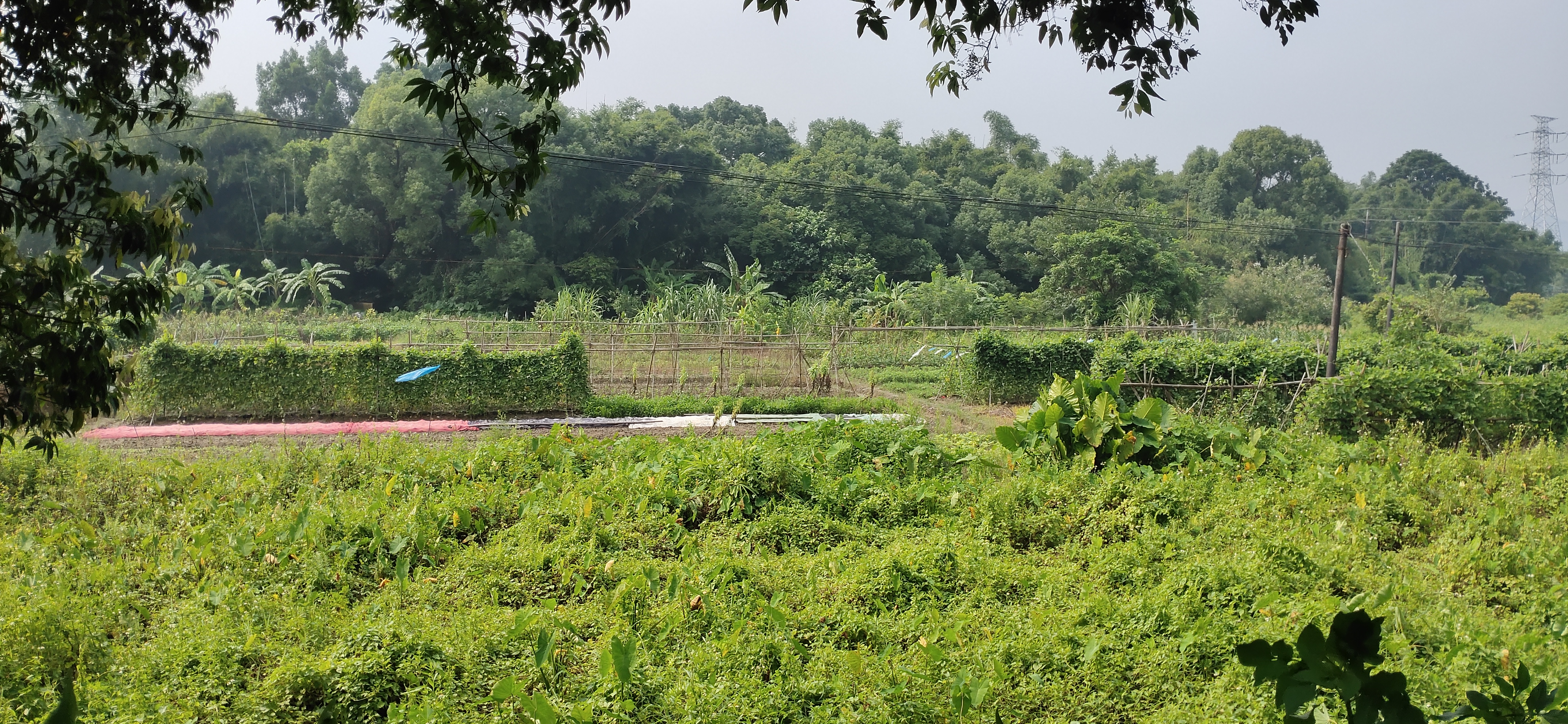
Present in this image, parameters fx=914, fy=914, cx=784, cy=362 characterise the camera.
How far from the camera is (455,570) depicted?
4.87 m

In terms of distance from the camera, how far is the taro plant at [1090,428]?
7.09 m

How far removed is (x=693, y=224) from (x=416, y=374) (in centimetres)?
2945

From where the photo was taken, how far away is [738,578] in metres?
4.81

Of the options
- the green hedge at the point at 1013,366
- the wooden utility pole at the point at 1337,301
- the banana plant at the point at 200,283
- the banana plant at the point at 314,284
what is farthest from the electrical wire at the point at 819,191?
the wooden utility pole at the point at 1337,301

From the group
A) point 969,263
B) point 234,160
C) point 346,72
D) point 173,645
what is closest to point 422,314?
point 234,160

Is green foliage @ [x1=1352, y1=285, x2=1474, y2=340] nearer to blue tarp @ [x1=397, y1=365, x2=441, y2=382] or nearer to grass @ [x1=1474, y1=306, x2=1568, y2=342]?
grass @ [x1=1474, y1=306, x2=1568, y2=342]

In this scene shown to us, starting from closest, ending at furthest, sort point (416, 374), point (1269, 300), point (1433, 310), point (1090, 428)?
point (1090, 428) → point (416, 374) → point (1433, 310) → point (1269, 300)

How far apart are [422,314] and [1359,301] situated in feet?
172

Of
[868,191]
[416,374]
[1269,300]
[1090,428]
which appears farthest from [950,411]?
[1269,300]

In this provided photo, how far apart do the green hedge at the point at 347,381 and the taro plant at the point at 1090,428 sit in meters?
9.88

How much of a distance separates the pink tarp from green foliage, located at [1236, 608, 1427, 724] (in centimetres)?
1249

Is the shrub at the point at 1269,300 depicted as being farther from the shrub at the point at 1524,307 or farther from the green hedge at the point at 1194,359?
the green hedge at the point at 1194,359

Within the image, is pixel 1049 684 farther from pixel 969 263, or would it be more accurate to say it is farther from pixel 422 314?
pixel 969 263

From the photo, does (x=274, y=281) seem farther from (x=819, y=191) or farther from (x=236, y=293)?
(x=819, y=191)
